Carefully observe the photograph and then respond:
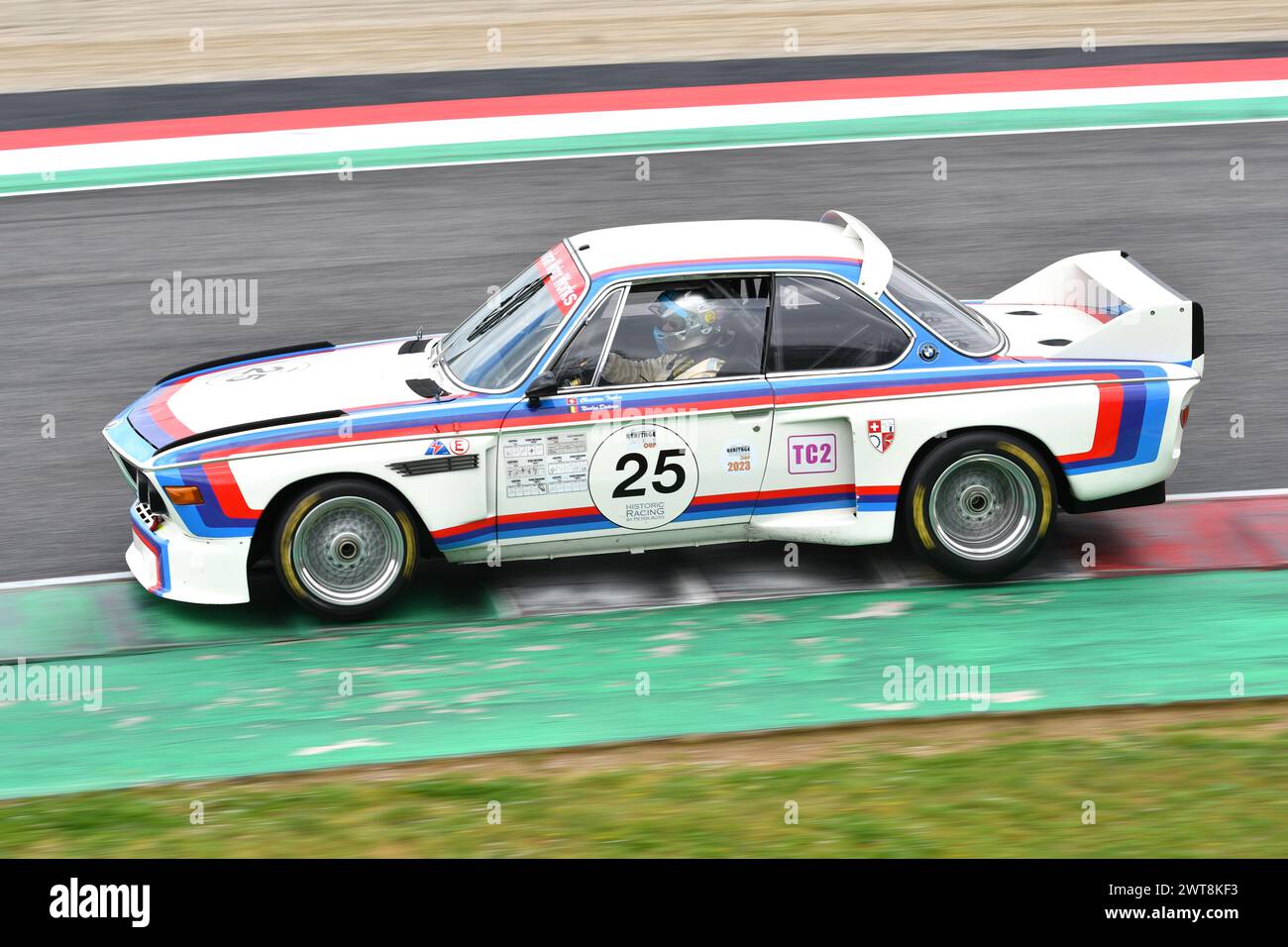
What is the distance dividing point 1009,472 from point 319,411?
3.39m

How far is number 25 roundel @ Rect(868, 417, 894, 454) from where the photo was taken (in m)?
7.81

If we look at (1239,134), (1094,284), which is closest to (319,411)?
(1094,284)

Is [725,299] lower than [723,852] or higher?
higher

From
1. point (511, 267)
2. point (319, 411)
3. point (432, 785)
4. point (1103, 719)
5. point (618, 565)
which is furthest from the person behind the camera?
point (511, 267)

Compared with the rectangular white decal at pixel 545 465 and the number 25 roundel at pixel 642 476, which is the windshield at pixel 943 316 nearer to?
the number 25 roundel at pixel 642 476

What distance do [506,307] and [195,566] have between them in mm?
2036

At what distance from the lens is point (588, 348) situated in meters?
7.73

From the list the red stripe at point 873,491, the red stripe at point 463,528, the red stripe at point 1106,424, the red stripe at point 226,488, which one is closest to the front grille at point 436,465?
the red stripe at point 463,528

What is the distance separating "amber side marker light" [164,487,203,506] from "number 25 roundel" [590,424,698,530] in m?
1.83

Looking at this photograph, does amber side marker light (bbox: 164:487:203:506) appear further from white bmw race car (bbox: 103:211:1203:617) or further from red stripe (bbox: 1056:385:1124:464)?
red stripe (bbox: 1056:385:1124:464)

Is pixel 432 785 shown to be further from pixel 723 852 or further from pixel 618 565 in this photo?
pixel 618 565

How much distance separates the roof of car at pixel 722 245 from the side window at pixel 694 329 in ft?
0.45

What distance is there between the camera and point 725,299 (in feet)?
25.8

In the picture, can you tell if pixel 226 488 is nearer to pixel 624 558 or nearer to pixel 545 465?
pixel 545 465
